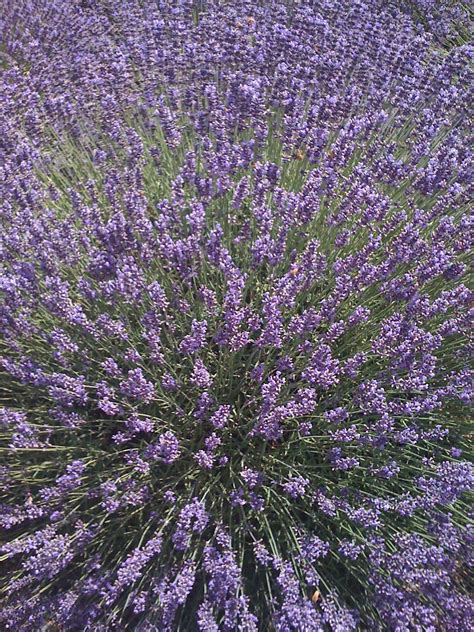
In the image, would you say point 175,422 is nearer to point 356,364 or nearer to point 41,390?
point 41,390

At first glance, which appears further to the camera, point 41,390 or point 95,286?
point 95,286

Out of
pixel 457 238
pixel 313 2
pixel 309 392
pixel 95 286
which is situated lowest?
pixel 95 286

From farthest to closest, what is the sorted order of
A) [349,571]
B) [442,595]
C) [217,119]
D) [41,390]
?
[217,119], [41,390], [349,571], [442,595]

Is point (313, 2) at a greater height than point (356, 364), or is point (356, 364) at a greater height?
point (313, 2)

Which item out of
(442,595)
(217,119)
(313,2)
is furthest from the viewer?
(313,2)

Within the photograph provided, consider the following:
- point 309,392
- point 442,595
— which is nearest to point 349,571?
point 442,595

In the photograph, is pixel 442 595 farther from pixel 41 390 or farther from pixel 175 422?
pixel 41 390
